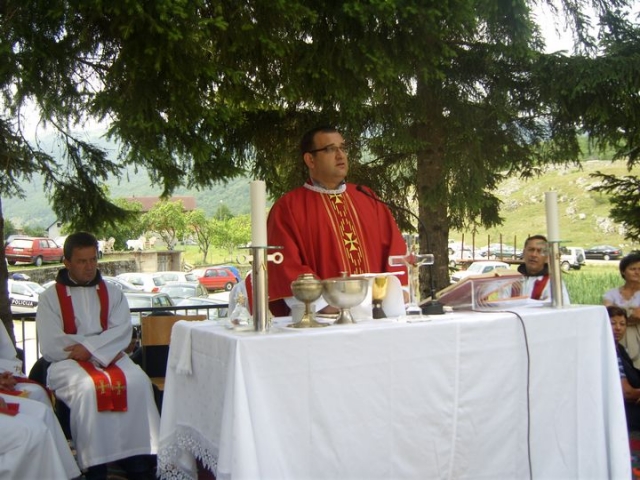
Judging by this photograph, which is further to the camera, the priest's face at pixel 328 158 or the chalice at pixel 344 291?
the priest's face at pixel 328 158

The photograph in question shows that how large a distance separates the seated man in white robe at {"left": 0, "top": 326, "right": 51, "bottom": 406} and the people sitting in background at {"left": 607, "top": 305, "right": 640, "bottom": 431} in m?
3.82

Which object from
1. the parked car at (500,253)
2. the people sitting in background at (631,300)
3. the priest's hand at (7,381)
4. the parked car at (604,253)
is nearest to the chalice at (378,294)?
the priest's hand at (7,381)

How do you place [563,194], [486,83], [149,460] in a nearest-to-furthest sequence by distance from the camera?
1. [149,460]
2. [486,83]
3. [563,194]

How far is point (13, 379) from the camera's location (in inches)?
151

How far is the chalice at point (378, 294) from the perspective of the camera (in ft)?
9.51

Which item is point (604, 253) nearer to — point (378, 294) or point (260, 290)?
point (378, 294)

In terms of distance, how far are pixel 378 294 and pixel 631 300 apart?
310 cm

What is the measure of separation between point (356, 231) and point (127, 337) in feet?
6.05

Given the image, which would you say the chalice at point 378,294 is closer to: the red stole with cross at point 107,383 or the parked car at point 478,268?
the parked car at point 478,268

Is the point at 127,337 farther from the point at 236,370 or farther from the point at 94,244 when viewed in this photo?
the point at 236,370

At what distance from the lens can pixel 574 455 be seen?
2.98 metres

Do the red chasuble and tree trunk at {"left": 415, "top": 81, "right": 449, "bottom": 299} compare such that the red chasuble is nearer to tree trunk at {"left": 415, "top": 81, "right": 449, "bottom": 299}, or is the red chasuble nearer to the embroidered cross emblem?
the embroidered cross emblem

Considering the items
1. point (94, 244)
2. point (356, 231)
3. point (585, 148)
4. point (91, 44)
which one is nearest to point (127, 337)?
point (94, 244)

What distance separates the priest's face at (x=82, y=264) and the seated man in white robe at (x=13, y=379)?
0.61 metres
